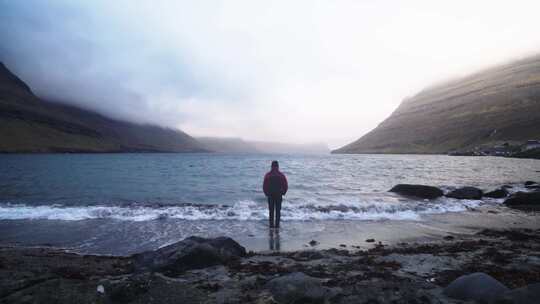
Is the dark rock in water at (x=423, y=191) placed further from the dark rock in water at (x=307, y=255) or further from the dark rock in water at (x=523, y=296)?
the dark rock in water at (x=523, y=296)

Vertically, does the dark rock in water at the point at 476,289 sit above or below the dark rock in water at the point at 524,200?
above

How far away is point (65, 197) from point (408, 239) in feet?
93.9

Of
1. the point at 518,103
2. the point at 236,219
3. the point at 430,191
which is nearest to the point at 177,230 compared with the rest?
the point at 236,219

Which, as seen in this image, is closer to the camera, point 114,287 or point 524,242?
point 114,287

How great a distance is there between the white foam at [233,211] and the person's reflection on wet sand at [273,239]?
A: 3736mm

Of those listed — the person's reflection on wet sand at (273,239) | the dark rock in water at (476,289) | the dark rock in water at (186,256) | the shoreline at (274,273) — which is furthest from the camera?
the person's reflection on wet sand at (273,239)

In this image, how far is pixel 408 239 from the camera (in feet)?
49.2

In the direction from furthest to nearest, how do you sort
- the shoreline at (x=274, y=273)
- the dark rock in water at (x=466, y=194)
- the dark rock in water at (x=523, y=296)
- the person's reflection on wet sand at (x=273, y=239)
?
the dark rock in water at (x=466, y=194)
the person's reflection on wet sand at (x=273, y=239)
the shoreline at (x=274, y=273)
the dark rock in water at (x=523, y=296)

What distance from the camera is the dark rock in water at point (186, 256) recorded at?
9797 mm

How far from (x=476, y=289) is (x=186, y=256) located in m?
8.28

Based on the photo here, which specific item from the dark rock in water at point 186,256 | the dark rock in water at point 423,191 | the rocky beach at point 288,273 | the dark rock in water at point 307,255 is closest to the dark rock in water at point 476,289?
the rocky beach at point 288,273

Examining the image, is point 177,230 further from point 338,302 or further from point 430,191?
point 430,191

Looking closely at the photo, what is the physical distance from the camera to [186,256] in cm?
1017

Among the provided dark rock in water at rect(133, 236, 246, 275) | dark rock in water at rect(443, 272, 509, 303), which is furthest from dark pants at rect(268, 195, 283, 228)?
dark rock in water at rect(443, 272, 509, 303)
